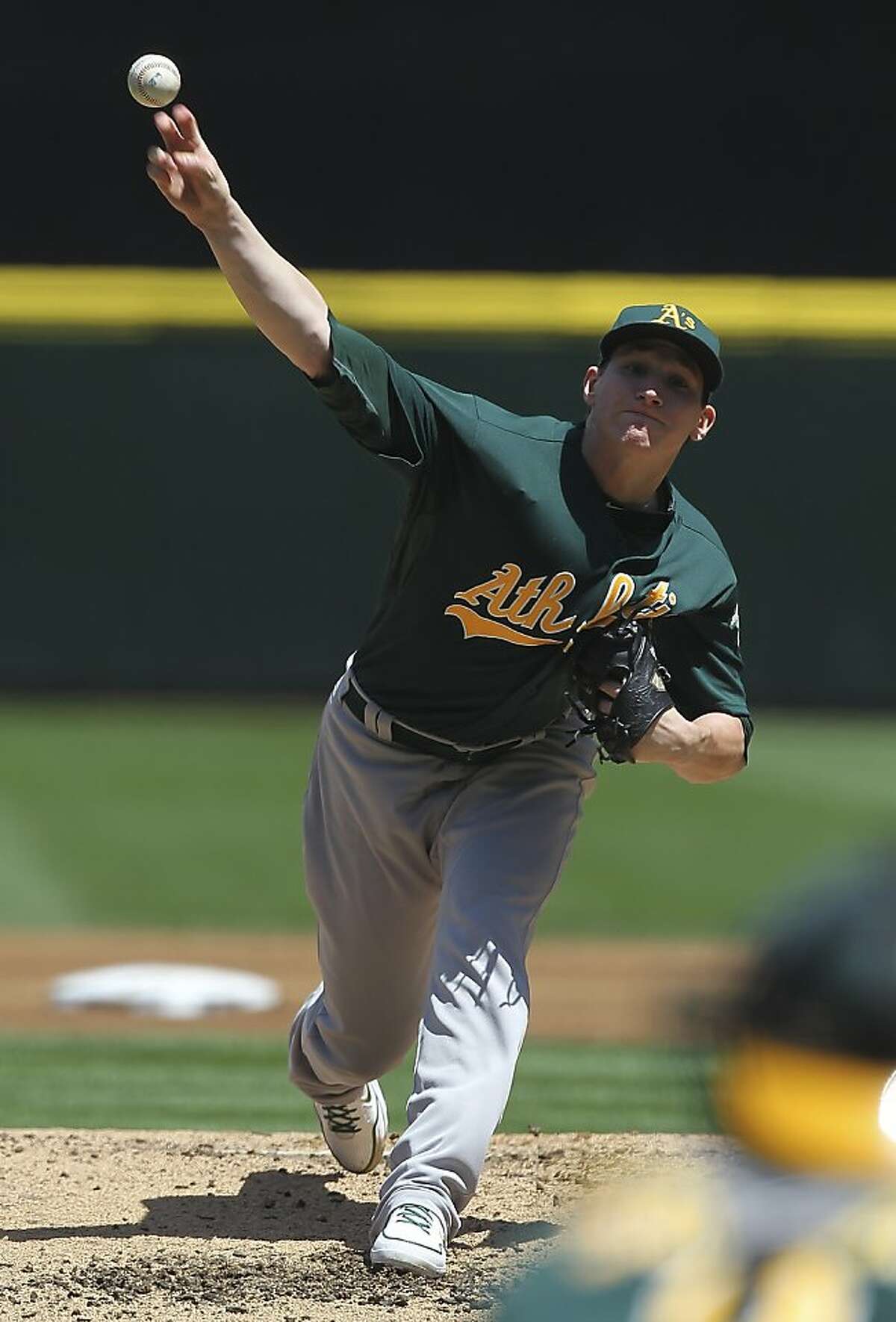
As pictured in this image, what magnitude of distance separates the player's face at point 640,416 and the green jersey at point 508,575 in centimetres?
4

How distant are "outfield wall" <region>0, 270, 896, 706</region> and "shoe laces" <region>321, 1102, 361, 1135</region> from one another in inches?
303

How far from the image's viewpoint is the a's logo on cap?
350cm

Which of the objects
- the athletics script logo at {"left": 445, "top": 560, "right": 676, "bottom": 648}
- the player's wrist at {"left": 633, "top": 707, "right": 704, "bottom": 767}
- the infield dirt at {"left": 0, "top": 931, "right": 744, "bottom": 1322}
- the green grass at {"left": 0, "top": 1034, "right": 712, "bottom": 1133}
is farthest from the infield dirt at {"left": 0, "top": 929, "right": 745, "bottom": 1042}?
the athletics script logo at {"left": 445, "top": 560, "right": 676, "bottom": 648}

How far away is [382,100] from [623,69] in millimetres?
1503

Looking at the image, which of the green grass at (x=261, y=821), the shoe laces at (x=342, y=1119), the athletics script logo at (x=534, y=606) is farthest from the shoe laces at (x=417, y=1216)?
the green grass at (x=261, y=821)

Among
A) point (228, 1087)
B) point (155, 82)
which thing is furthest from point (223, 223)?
point (228, 1087)

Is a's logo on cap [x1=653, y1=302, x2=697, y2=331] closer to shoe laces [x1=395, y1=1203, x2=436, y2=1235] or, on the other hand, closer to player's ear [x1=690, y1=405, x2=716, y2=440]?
player's ear [x1=690, y1=405, x2=716, y2=440]

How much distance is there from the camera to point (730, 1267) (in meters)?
1.26

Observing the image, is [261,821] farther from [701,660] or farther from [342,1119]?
[701,660]

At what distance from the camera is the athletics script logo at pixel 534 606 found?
343cm

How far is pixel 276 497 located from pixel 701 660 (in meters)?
8.23

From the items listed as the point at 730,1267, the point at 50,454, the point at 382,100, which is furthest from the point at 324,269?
the point at 730,1267

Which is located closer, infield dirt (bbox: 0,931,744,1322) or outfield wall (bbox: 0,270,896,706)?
infield dirt (bbox: 0,931,744,1322)

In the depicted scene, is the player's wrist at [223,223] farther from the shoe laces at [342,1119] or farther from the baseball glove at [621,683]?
the shoe laces at [342,1119]
